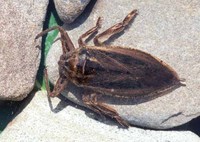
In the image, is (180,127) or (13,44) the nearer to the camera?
(13,44)

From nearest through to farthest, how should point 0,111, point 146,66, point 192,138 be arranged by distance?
point 146,66, point 192,138, point 0,111

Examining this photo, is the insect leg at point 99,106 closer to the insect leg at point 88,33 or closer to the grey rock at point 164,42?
the grey rock at point 164,42

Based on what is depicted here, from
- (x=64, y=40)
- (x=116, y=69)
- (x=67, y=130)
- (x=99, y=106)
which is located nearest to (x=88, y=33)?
(x=64, y=40)

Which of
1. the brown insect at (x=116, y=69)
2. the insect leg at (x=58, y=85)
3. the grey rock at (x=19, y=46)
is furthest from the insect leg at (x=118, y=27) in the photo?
the grey rock at (x=19, y=46)

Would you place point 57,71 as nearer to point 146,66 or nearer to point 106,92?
point 106,92

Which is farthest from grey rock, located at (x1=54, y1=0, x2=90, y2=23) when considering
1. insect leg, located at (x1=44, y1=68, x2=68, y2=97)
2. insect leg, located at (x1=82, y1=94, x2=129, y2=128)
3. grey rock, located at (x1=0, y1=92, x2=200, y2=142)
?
grey rock, located at (x1=0, y1=92, x2=200, y2=142)

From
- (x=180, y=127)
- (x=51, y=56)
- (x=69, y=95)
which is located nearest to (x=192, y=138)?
(x=180, y=127)
